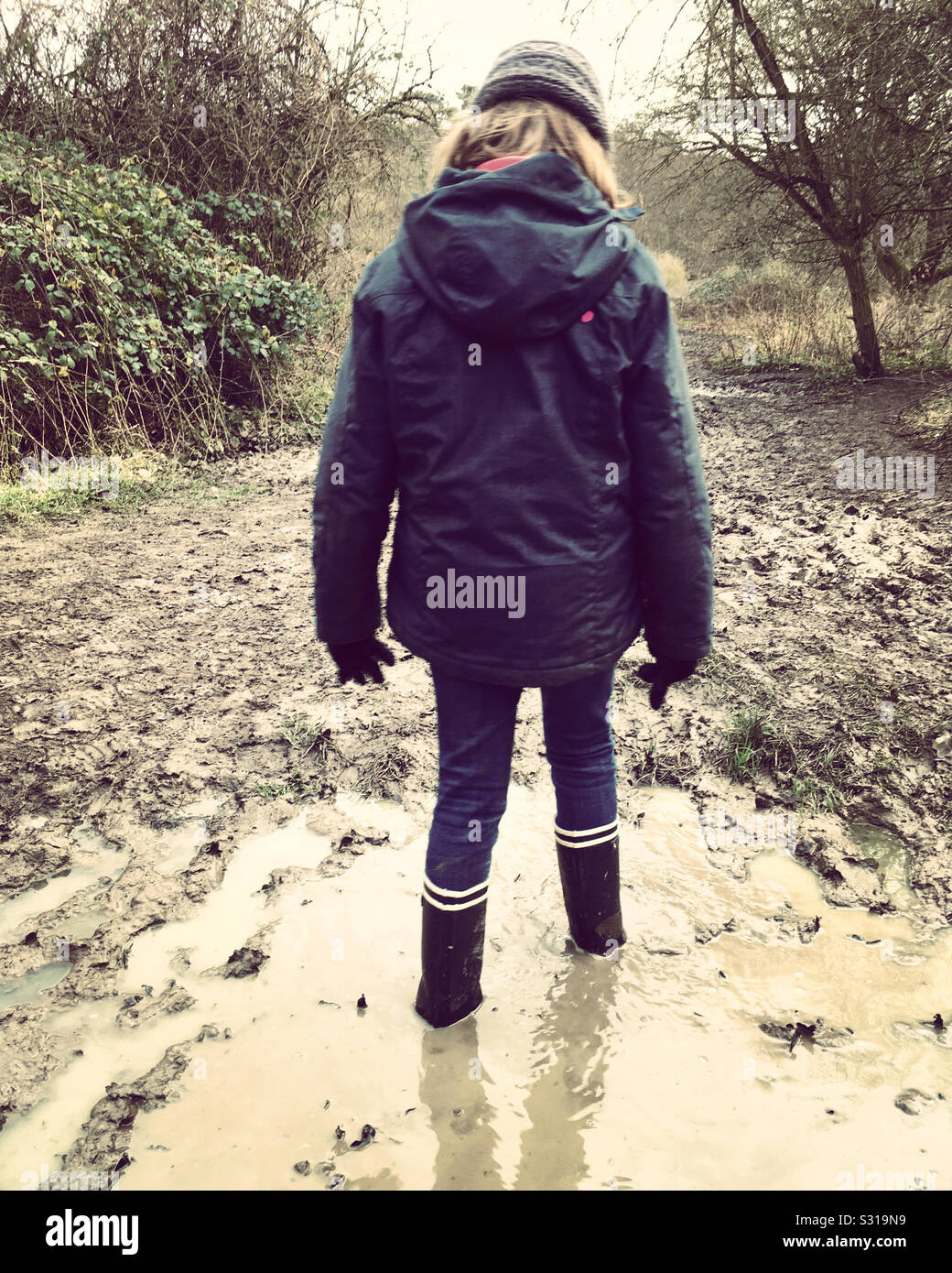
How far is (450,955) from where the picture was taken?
1.70m

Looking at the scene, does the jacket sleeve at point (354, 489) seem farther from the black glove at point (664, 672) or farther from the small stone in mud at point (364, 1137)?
the small stone in mud at point (364, 1137)

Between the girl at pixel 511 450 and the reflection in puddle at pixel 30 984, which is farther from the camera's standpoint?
the reflection in puddle at pixel 30 984

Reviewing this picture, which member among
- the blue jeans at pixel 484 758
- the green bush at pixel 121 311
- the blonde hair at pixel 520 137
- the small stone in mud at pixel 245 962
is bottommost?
the small stone in mud at pixel 245 962

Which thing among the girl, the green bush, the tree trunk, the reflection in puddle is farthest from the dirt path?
the tree trunk

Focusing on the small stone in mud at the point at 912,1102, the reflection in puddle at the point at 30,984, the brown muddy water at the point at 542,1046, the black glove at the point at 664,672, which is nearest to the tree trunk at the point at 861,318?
the brown muddy water at the point at 542,1046

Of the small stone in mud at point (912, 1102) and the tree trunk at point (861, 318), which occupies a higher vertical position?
the tree trunk at point (861, 318)

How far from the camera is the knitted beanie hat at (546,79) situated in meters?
1.30

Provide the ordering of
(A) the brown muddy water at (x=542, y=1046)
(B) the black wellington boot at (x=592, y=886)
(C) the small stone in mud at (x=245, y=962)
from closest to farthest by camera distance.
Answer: (A) the brown muddy water at (x=542, y=1046) → (B) the black wellington boot at (x=592, y=886) → (C) the small stone in mud at (x=245, y=962)

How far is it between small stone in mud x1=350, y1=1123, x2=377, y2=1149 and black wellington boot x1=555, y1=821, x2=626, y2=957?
0.67 m

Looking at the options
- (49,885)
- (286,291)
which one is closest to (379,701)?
(49,885)

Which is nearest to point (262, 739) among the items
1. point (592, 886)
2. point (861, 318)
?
point (592, 886)

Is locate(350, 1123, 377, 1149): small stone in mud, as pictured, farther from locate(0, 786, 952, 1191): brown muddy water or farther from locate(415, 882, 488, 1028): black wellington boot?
locate(415, 882, 488, 1028): black wellington boot

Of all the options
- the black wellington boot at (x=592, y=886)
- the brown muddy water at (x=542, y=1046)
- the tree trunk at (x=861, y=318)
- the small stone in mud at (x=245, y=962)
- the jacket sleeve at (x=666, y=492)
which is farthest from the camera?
the tree trunk at (x=861, y=318)
